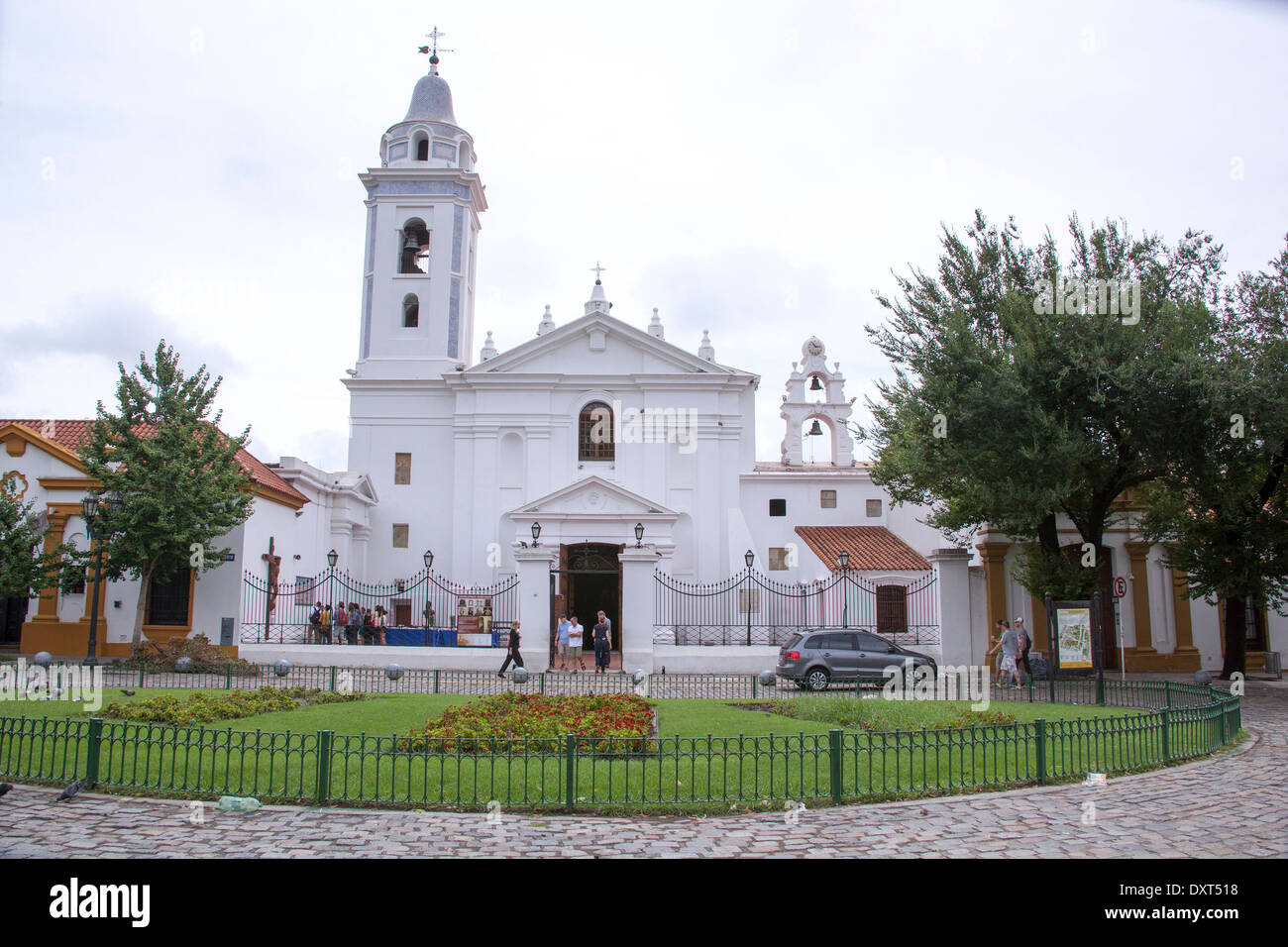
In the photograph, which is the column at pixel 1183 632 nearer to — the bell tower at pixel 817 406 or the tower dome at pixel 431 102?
the bell tower at pixel 817 406

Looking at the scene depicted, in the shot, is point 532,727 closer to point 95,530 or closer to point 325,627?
point 325,627

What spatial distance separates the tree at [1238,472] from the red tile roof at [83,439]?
21.9m

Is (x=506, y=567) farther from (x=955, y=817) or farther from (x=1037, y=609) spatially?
(x=955, y=817)

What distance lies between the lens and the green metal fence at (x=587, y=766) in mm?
8125

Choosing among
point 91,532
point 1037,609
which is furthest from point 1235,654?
point 91,532

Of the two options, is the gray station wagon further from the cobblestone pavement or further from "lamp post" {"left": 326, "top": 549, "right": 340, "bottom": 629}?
"lamp post" {"left": 326, "top": 549, "right": 340, "bottom": 629}

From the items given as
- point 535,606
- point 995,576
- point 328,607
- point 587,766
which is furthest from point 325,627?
point 995,576

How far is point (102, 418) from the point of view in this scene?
21.5 meters

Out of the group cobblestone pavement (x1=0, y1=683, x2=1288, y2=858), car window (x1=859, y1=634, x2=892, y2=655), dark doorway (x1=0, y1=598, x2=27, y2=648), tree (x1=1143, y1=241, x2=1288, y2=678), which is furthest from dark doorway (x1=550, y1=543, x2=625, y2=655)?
Answer: cobblestone pavement (x1=0, y1=683, x2=1288, y2=858)

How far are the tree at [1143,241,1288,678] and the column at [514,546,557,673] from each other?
44.9ft

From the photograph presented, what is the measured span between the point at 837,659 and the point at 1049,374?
7.25 metres

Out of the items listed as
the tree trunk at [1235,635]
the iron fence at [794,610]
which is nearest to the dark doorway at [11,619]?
the iron fence at [794,610]

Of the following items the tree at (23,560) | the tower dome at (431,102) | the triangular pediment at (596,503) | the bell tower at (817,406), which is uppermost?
the tower dome at (431,102)

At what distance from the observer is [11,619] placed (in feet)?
78.0
